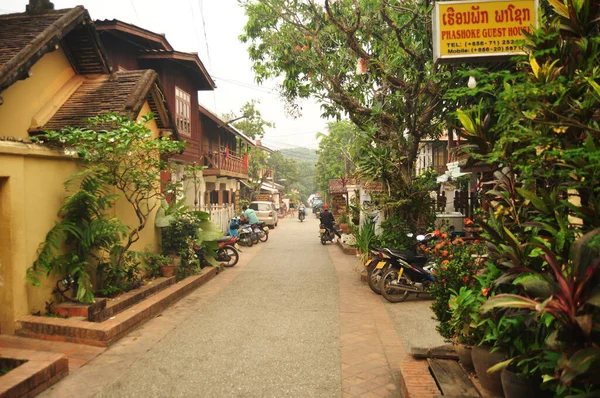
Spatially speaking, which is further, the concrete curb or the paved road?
the concrete curb

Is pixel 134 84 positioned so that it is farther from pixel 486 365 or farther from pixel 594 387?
pixel 594 387

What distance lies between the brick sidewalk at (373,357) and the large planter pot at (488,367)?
402 mm

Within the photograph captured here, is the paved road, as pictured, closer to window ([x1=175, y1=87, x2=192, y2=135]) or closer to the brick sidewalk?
the brick sidewalk

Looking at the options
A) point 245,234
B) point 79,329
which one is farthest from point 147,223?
point 245,234

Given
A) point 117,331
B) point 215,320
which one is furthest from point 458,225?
point 117,331

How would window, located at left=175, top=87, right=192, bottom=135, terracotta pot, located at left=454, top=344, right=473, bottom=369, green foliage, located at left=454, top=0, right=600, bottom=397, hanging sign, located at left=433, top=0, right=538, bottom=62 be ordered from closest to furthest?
green foliage, located at left=454, top=0, right=600, bottom=397
terracotta pot, located at left=454, top=344, right=473, bottom=369
hanging sign, located at left=433, top=0, right=538, bottom=62
window, located at left=175, top=87, right=192, bottom=135

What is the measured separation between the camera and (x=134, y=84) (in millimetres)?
9258

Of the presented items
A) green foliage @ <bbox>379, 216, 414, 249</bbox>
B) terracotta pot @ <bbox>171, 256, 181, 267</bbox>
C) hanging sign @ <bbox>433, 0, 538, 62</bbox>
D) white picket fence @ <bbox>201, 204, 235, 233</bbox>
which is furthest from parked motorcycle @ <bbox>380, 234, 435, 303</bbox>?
white picket fence @ <bbox>201, 204, 235, 233</bbox>

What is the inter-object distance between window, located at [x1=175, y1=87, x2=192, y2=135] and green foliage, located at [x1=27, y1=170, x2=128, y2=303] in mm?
11153

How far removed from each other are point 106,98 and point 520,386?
8.03 metres

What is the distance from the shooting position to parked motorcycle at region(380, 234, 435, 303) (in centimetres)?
859

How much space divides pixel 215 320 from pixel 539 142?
5.45 metres

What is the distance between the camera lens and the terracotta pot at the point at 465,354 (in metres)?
4.36

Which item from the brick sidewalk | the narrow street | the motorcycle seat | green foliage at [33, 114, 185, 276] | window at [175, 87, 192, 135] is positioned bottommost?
the brick sidewalk
